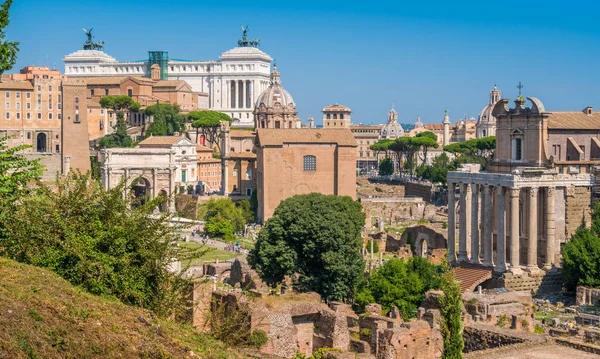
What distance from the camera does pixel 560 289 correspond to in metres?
33.4

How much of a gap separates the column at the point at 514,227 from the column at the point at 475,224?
217cm

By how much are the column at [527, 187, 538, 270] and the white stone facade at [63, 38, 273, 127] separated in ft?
262

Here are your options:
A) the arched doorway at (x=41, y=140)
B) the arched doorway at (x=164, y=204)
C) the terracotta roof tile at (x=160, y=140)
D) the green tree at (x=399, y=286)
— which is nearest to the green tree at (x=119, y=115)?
the terracotta roof tile at (x=160, y=140)

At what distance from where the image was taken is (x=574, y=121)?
128 ft

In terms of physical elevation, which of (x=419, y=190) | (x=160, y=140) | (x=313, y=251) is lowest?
(x=313, y=251)

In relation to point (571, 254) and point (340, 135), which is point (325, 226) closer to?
point (571, 254)

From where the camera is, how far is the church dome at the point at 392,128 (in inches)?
5217

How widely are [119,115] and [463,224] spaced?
A: 53798 millimetres

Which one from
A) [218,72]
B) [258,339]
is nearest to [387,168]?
[218,72]

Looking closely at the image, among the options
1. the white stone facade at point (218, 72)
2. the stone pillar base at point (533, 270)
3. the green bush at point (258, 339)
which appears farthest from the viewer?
the white stone facade at point (218, 72)

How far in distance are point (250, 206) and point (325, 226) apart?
2828cm

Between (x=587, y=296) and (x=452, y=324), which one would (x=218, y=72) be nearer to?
(x=587, y=296)

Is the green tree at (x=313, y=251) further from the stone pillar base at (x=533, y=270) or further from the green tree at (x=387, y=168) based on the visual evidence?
the green tree at (x=387, y=168)

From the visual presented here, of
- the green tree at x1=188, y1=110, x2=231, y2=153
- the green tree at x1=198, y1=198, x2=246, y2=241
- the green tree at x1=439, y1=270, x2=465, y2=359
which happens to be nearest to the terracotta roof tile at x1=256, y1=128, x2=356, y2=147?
the green tree at x1=198, y1=198, x2=246, y2=241
